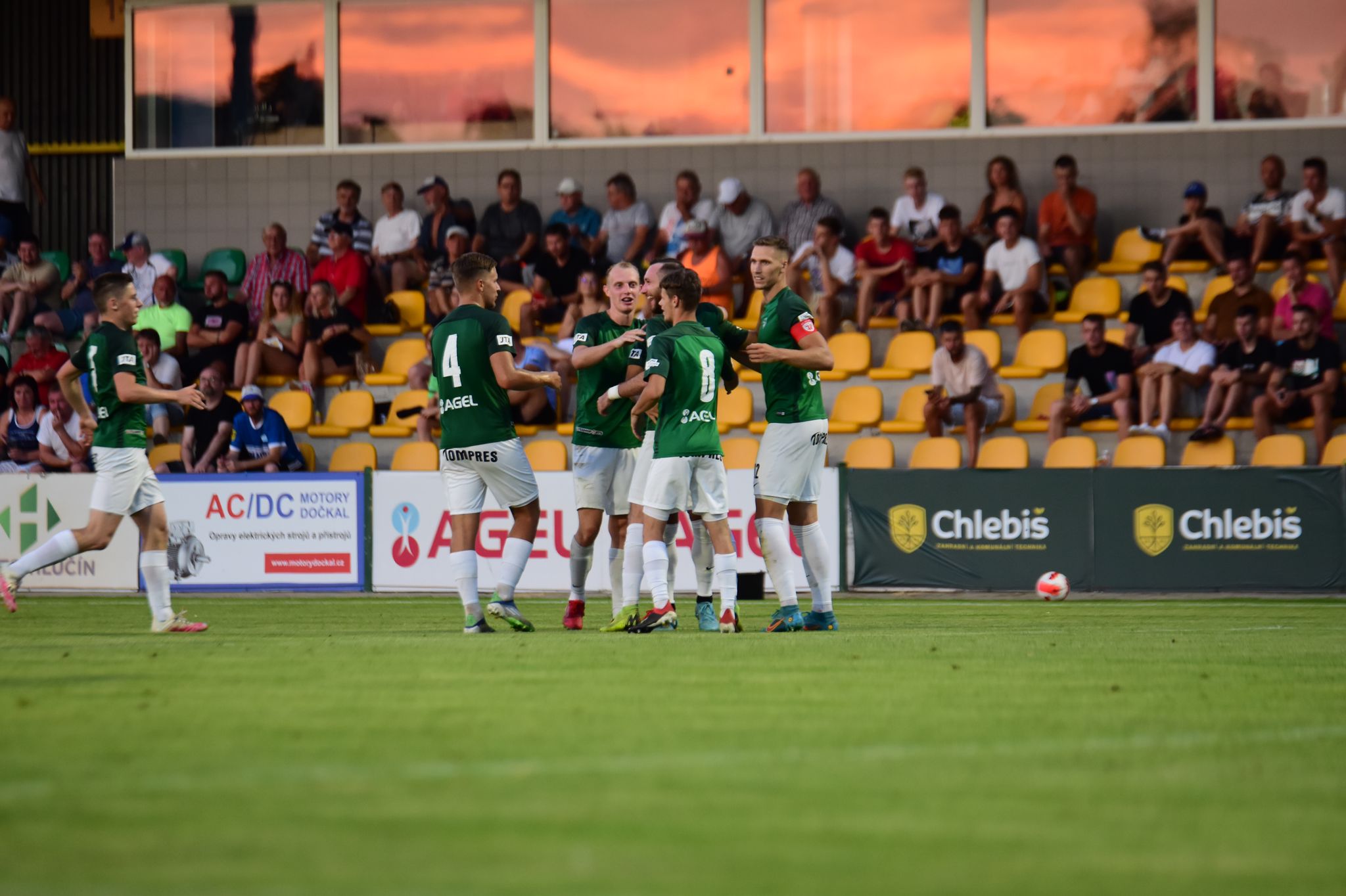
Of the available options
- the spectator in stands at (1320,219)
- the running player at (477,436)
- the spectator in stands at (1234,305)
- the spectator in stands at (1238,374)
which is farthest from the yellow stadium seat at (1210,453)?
the running player at (477,436)

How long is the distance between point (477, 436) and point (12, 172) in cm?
1560

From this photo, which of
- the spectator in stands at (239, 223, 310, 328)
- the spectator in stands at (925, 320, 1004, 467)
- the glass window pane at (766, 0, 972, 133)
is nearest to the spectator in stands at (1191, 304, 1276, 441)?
the spectator in stands at (925, 320, 1004, 467)

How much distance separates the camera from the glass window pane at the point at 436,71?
23.9 meters

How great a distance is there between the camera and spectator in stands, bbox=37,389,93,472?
19734 millimetres

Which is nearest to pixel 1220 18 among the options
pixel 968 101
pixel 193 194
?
pixel 968 101

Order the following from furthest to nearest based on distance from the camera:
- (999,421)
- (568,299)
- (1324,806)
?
(568,299) < (999,421) < (1324,806)

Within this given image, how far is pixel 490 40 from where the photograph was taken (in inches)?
942

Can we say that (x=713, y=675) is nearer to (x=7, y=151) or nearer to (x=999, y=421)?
(x=999, y=421)

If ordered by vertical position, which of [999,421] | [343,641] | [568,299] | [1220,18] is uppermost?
[1220,18]

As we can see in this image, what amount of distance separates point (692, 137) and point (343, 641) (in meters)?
14.5

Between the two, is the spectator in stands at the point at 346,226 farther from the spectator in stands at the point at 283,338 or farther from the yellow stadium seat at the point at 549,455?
the yellow stadium seat at the point at 549,455

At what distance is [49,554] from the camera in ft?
36.7

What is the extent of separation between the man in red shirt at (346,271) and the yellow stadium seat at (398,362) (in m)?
0.72

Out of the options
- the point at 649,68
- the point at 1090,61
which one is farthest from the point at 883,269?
the point at 649,68
